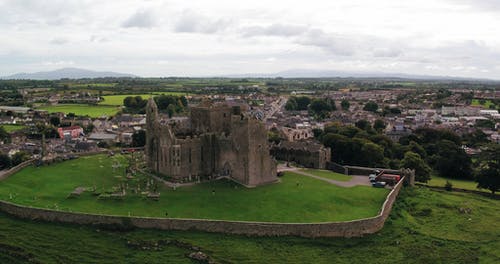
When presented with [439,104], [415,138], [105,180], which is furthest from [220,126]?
[439,104]

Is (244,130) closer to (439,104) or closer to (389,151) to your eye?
(389,151)

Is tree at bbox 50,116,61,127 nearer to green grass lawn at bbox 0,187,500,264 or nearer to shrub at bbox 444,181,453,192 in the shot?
green grass lawn at bbox 0,187,500,264

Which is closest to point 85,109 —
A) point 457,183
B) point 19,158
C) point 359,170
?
point 19,158

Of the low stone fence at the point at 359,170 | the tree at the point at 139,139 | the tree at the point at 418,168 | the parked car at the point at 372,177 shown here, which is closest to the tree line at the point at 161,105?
the tree at the point at 139,139

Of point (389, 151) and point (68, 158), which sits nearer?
point (68, 158)

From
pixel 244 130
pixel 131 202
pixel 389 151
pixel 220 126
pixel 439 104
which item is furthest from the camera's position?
pixel 439 104
